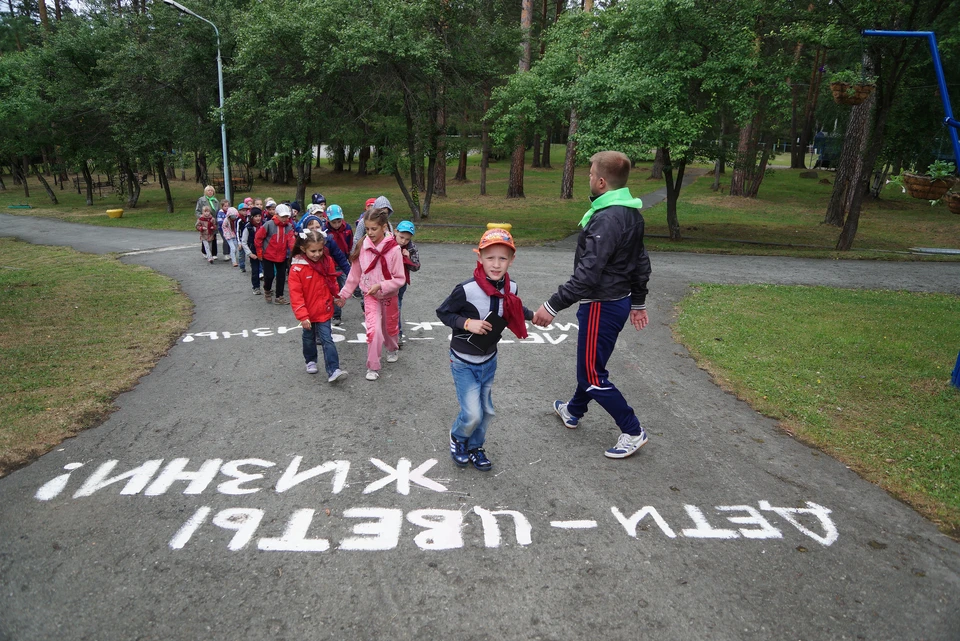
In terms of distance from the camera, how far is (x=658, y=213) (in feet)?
88.9

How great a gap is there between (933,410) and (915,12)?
1212cm

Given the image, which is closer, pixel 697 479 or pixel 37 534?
pixel 37 534

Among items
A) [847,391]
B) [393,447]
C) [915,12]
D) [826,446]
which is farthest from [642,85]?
[393,447]

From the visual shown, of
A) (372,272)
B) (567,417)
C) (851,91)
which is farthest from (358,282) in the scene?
(851,91)

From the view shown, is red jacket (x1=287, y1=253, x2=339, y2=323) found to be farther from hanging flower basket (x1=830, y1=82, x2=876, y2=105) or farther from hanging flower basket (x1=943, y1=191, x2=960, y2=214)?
hanging flower basket (x1=830, y1=82, x2=876, y2=105)

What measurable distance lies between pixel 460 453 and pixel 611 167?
7.68ft

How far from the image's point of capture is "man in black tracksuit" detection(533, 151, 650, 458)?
4.35 metres

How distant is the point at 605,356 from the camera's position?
4660mm

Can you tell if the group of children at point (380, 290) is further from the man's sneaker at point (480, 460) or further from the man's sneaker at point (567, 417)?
the man's sneaker at point (567, 417)

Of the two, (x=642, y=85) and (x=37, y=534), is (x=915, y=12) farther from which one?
(x=37, y=534)

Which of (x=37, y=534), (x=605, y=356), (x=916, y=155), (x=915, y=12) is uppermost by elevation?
(x=915, y=12)

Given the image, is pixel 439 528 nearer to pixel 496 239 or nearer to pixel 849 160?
pixel 496 239

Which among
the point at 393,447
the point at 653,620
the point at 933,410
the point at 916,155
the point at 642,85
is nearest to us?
the point at 653,620

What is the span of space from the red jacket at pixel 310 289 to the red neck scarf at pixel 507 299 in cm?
268
